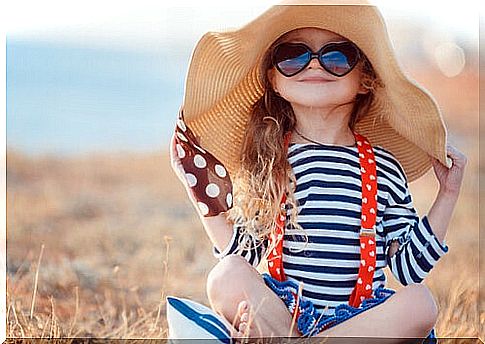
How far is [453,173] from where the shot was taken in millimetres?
3875

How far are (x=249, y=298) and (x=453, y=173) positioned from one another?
30.9 inches

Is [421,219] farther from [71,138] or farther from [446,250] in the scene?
[71,138]

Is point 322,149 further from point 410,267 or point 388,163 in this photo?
point 410,267

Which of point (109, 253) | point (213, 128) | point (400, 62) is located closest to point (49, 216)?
point (109, 253)

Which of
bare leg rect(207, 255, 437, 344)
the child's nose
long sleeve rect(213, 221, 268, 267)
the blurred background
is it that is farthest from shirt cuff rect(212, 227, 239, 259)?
the child's nose

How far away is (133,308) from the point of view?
455 cm

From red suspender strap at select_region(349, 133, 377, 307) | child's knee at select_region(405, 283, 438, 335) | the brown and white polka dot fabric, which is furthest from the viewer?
the brown and white polka dot fabric

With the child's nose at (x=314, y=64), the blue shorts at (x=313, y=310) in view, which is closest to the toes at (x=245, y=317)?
the blue shorts at (x=313, y=310)

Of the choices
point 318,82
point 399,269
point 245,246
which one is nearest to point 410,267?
point 399,269

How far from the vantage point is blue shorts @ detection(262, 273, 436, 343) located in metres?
3.73

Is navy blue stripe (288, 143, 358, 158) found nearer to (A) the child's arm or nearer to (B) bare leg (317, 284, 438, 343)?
(A) the child's arm

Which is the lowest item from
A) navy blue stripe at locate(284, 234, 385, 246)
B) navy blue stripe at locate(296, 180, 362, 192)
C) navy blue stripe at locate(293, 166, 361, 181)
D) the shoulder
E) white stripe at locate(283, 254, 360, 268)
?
white stripe at locate(283, 254, 360, 268)

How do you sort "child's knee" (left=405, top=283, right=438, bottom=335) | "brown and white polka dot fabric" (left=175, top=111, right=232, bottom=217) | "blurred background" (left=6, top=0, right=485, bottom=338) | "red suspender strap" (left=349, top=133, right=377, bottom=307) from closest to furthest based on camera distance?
"child's knee" (left=405, top=283, right=438, bottom=335), "red suspender strap" (left=349, top=133, right=377, bottom=307), "brown and white polka dot fabric" (left=175, top=111, right=232, bottom=217), "blurred background" (left=6, top=0, right=485, bottom=338)

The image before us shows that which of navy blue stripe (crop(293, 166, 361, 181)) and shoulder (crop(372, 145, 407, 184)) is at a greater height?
shoulder (crop(372, 145, 407, 184))
